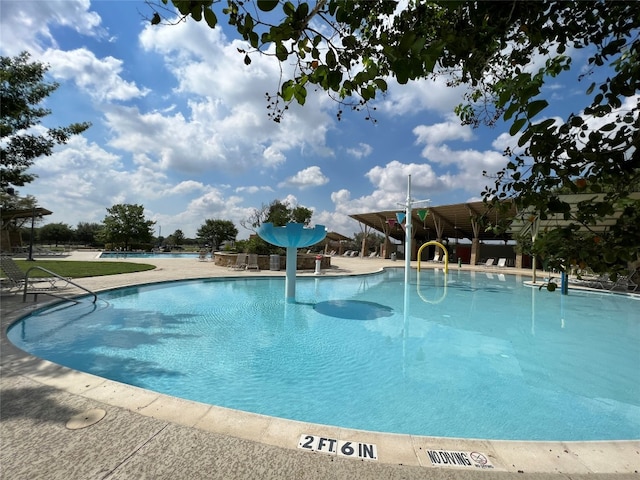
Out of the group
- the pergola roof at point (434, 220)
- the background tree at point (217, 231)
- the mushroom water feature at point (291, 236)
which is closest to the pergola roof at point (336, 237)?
the pergola roof at point (434, 220)

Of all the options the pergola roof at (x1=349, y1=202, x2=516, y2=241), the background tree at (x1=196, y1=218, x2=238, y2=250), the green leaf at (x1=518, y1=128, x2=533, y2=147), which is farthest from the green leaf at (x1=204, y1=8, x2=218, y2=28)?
the background tree at (x1=196, y1=218, x2=238, y2=250)

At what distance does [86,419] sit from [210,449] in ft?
4.32

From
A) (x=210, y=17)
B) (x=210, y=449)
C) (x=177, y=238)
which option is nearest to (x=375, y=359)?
(x=210, y=449)

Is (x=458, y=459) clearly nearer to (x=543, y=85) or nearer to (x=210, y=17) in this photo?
(x=543, y=85)

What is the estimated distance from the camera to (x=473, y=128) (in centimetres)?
315

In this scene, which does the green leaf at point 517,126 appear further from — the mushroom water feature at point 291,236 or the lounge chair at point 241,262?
the lounge chair at point 241,262

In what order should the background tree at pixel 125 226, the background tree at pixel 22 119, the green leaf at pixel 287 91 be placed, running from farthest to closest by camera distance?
the background tree at pixel 125 226 → the background tree at pixel 22 119 → the green leaf at pixel 287 91

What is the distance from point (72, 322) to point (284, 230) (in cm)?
590

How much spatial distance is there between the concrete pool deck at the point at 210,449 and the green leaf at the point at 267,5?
2.67m

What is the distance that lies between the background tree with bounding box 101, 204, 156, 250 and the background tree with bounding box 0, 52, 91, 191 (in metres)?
31.7

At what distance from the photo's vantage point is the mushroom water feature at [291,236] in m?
10.2

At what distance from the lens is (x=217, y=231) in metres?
A: 52.1

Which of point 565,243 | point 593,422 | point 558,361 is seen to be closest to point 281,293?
point 558,361

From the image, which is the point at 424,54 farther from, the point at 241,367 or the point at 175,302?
the point at 175,302
